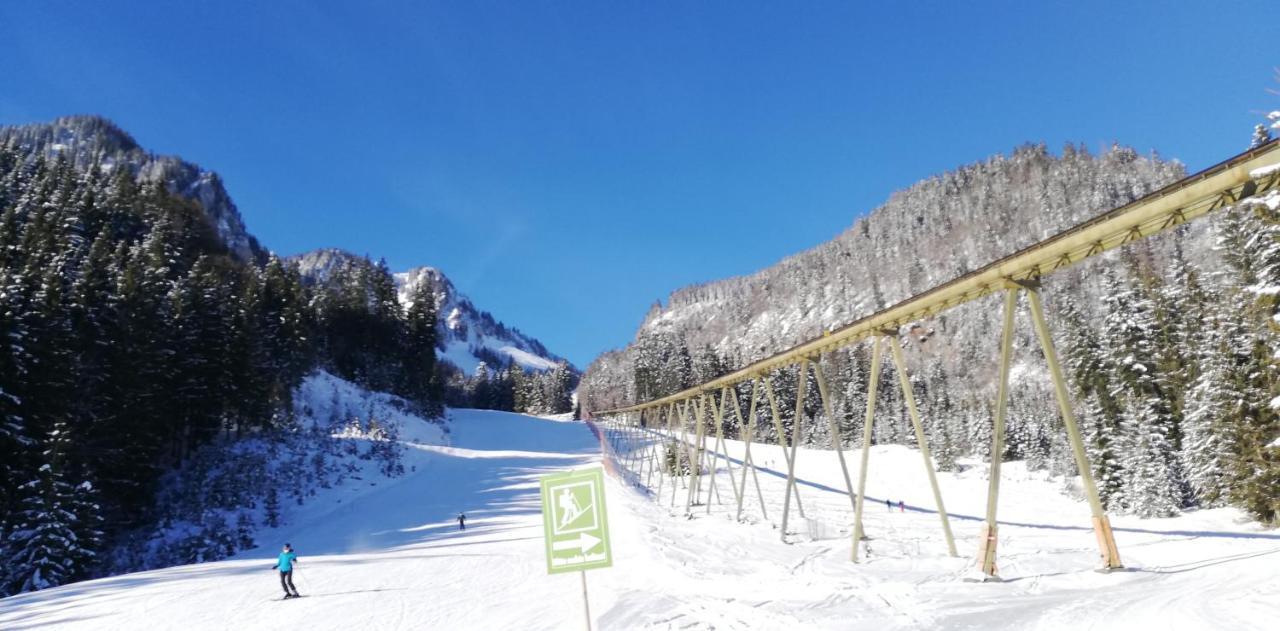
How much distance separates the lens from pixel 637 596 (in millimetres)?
12266

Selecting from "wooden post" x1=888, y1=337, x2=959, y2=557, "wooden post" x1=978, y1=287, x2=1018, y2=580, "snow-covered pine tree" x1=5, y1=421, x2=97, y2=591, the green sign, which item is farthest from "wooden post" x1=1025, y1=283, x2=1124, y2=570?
"snow-covered pine tree" x1=5, y1=421, x2=97, y2=591

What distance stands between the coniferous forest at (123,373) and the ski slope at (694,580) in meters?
7.22

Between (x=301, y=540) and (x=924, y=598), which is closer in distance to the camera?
(x=924, y=598)

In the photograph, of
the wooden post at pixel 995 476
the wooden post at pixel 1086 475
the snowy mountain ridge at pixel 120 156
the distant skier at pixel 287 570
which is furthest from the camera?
the snowy mountain ridge at pixel 120 156

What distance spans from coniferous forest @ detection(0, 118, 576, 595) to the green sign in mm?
27335

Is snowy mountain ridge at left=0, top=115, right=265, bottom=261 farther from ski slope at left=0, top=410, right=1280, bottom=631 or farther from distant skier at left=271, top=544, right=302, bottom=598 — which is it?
distant skier at left=271, top=544, right=302, bottom=598

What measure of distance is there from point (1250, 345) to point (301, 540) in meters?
39.9

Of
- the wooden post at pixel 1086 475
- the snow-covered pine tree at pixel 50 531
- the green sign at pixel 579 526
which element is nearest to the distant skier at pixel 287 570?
the green sign at pixel 579 526

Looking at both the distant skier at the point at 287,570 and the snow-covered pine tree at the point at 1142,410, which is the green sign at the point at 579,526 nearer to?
the distant skier at the point at 287,570

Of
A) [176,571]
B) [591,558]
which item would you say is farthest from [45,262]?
[591,558]

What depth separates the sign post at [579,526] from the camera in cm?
657

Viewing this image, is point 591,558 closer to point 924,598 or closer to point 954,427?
point 924,598

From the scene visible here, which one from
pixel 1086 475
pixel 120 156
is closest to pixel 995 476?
pixel 1086 475

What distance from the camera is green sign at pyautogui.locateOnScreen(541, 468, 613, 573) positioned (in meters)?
6.58
